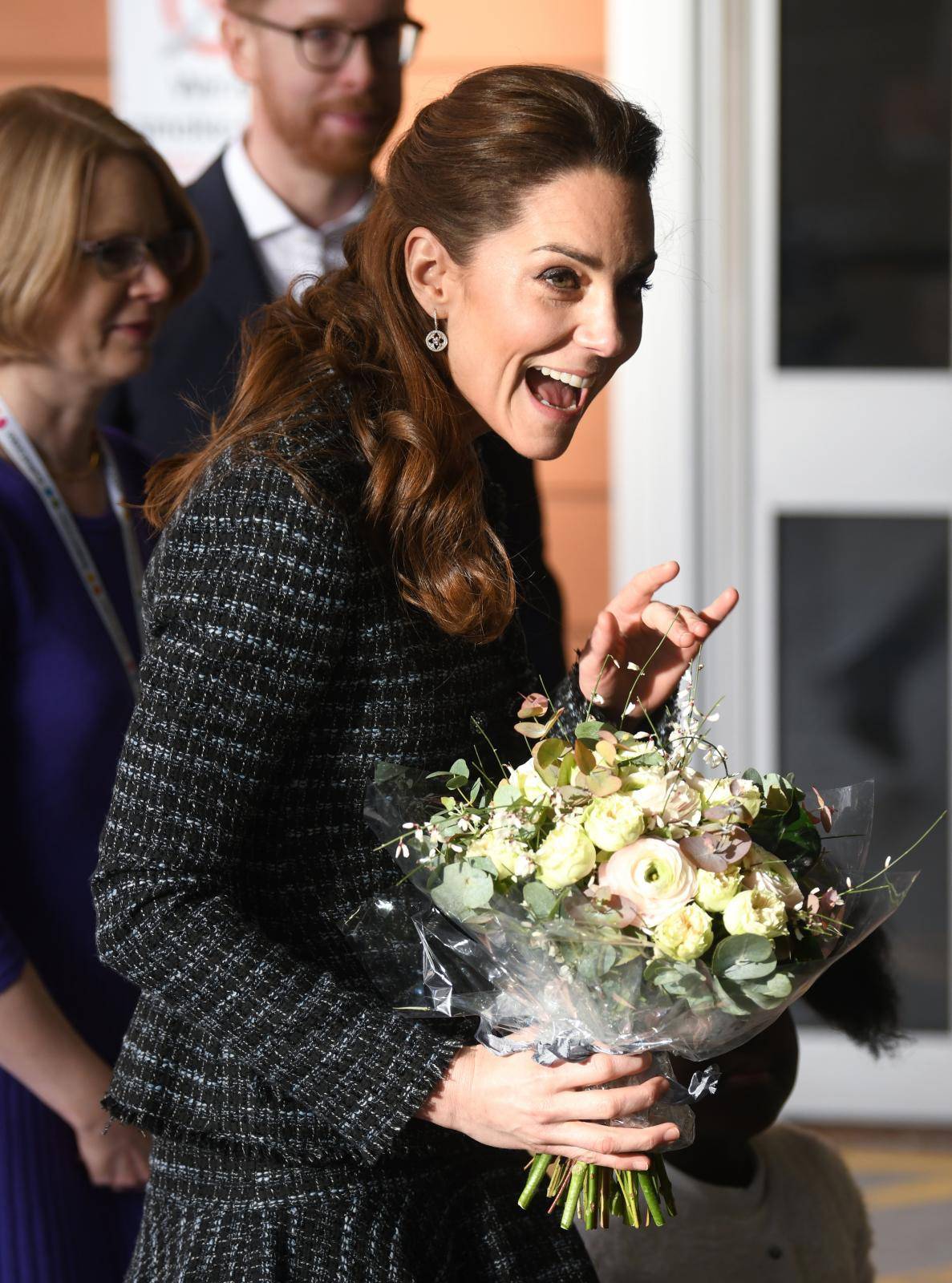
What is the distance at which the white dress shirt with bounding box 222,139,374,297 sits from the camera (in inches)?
98.7

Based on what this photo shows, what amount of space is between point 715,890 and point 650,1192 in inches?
12.0

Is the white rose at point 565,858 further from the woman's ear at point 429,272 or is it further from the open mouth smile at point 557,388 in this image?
the woman's ear at point 429,272

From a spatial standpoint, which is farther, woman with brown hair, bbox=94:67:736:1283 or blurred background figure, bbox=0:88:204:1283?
blurred background figure, bbox=0:88:204:1283

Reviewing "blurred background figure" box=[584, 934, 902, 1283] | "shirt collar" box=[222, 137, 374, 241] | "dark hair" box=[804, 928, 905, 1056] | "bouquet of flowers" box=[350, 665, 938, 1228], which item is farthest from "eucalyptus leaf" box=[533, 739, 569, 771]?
"shirt collar" box=[222, 137, 374, 241]

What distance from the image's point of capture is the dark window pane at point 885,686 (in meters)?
3.61

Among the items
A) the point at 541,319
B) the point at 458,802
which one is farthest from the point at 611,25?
the point at 458,802

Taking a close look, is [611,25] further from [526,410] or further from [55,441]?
[526,410]

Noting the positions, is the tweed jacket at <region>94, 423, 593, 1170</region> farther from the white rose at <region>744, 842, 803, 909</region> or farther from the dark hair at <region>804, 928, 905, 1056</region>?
the dark hair at <region>804, 928, 905, 1056</region>

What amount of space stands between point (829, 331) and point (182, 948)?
9.22 feet

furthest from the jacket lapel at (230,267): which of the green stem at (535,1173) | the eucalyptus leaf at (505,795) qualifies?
the green stem at (535,1173)

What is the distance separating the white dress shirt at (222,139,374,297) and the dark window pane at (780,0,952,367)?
1.38 meters

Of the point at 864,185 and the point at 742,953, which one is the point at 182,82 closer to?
the point at 864,185

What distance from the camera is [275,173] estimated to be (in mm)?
2539

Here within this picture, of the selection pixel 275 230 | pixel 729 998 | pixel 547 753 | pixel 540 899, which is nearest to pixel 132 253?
pixel 275 230
